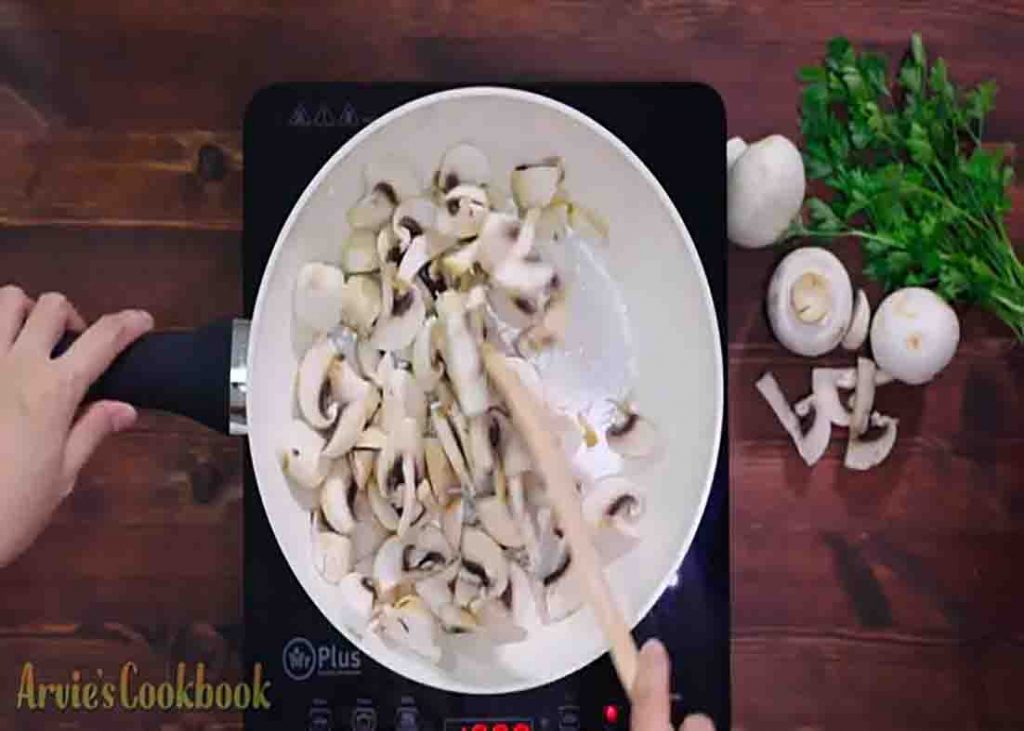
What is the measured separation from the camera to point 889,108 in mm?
999

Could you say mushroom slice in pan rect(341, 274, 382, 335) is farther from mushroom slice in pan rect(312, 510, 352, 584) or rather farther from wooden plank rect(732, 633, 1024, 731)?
wooden plank rect(732, 633, 1024, 731)

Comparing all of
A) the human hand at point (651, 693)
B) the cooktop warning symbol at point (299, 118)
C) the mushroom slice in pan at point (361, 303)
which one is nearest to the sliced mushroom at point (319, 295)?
the mushroom slice in pan at point (361, 303)

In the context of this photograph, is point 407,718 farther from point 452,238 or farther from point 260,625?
point 452,238

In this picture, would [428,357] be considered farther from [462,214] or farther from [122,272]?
[122,272]

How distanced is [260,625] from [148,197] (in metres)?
0.33

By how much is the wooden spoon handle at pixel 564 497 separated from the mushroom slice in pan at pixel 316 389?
11 cm

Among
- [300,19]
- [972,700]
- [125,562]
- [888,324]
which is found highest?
[300,19]

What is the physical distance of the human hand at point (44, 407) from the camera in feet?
2.96

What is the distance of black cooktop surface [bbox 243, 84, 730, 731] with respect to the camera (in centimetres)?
94

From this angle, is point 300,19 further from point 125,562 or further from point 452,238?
point 125,562

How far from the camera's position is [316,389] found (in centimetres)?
92

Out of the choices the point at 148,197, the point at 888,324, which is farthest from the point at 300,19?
the point at 888,324

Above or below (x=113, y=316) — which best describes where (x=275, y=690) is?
below

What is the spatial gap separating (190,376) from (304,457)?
0.10 metres
